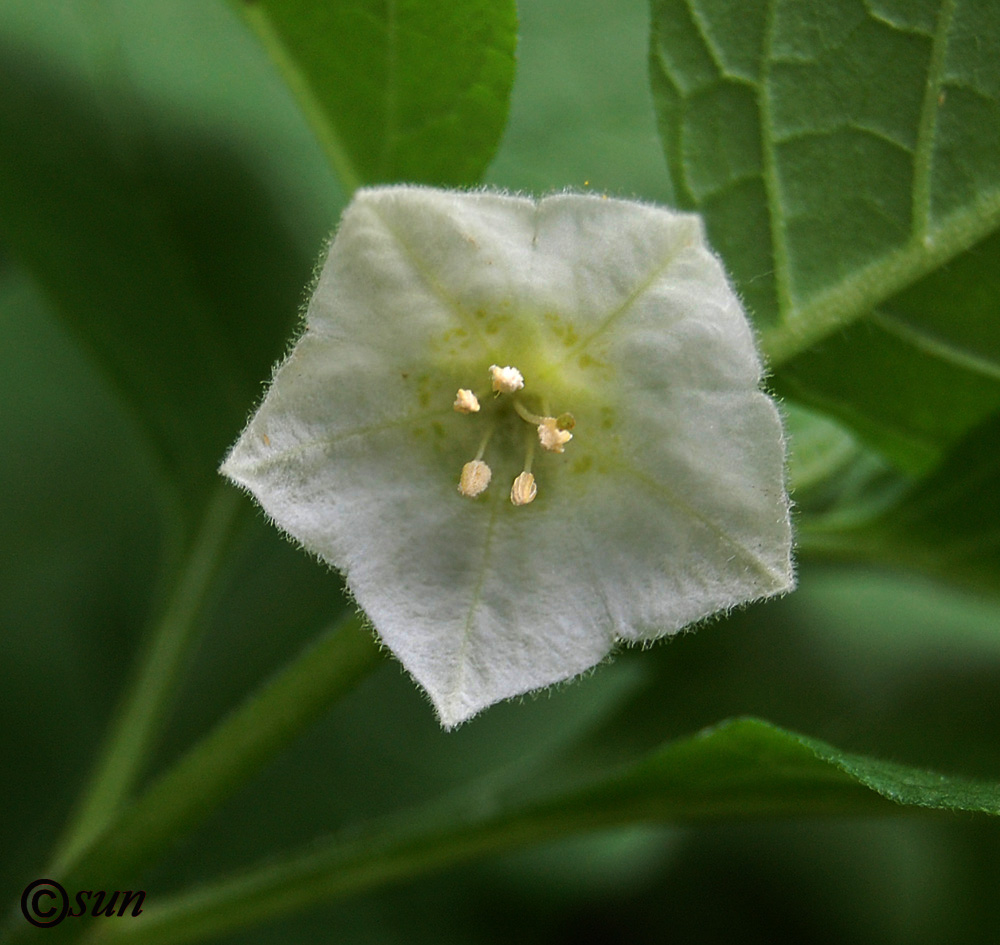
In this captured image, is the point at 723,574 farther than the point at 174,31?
No

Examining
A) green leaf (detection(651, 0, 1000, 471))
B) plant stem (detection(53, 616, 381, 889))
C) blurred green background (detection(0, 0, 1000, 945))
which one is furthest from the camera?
blurred green background (detection(0, 0, 1000, 945))

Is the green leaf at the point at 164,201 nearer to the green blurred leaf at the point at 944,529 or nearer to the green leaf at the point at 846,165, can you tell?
the green leaf at the point at 846,165

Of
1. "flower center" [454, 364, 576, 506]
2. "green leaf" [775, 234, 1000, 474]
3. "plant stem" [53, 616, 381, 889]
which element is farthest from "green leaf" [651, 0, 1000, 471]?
"plant stem" [53, 616, 381, 889]

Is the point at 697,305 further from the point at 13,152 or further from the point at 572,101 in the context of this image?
the point at 13,152

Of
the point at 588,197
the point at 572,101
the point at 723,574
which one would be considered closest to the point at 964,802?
the point at 723,574

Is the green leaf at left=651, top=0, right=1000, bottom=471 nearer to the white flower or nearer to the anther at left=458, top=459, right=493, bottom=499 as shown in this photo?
the white flower

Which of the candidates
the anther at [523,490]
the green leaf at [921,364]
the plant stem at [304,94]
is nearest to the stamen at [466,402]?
the anther at [523,490]

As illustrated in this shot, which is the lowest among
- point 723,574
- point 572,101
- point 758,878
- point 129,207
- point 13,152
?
point 758,878
